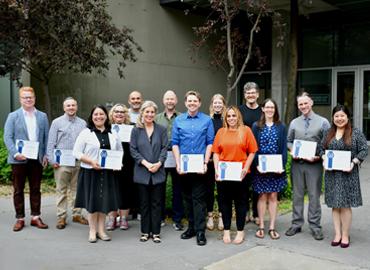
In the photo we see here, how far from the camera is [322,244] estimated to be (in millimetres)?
5812

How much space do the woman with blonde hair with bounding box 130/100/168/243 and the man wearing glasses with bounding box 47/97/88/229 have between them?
1095 millimetres

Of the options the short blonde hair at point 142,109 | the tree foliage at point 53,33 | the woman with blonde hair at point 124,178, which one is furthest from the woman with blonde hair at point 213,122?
the tree foliage at point 53,33

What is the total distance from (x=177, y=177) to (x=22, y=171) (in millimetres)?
2217

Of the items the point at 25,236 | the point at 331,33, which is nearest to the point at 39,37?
the point at 25,236

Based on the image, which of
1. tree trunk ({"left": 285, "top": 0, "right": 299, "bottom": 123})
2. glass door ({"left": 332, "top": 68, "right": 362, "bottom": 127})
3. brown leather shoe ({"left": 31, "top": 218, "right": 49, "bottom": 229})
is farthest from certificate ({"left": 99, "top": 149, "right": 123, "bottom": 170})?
glass door ({"left": 332, "top": 68, "right": 362, "bottom": 127})

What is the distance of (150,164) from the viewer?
585cm

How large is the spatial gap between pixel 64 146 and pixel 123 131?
0.88 m

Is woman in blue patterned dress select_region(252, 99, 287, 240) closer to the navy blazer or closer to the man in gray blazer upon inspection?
the navy blazer

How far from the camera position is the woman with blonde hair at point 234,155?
570cm

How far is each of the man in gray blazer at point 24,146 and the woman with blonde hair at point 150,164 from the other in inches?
61.0

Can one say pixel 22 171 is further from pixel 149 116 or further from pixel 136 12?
pixel 136 12

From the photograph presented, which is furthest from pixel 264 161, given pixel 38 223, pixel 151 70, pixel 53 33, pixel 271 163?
pixel 151 70

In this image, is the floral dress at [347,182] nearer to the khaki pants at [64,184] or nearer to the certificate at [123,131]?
the certificate at [123,131]

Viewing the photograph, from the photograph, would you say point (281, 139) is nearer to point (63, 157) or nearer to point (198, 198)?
point (198, 198)
